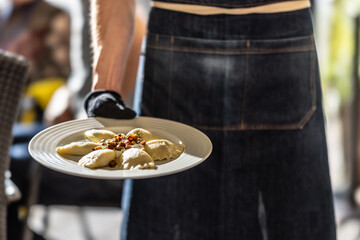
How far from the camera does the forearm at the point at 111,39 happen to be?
2.68 feet

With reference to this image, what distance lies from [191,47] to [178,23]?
0.18ft

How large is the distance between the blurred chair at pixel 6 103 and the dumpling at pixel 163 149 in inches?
27.1

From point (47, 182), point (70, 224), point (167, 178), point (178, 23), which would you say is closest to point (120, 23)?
point (178, 23)

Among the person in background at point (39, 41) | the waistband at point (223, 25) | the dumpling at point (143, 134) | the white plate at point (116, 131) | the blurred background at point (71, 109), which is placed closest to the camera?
the white plate at point (116, 131)

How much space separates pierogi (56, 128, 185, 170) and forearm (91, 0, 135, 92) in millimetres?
115

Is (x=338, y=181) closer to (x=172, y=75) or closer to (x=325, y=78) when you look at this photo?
(x=325, y=78)

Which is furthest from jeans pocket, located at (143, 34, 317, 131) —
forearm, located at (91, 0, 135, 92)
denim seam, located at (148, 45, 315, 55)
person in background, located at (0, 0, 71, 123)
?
person in background, located at (0, 0, 71, 123)

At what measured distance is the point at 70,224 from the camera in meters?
2.49

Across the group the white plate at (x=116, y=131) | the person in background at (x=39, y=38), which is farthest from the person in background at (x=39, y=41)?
the white plate at (x=116, y=131)

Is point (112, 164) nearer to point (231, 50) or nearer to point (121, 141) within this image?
point (121, 141)

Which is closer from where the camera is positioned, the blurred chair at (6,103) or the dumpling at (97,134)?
the dumpling at (97,134)

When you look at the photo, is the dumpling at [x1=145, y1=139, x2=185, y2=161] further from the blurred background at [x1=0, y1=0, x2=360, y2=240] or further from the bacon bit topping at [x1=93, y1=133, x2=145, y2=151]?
the blurred background at [x1=0, y1=0, x2=360, y2=240]

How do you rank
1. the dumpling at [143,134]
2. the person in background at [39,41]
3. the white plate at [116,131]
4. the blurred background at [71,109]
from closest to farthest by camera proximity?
the white plate at [116,131] → the dumpling at [143,134] → the blurred background at [71,109] → the person in background at [39,41]

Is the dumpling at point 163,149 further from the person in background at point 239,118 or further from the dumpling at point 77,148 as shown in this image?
the person in background at point 239,118
